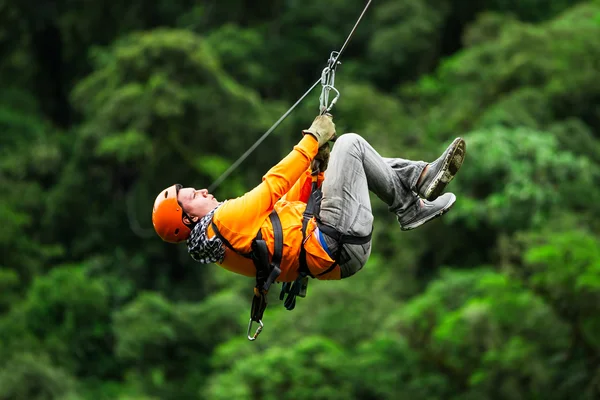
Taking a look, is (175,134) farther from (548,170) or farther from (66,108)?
(66,108)

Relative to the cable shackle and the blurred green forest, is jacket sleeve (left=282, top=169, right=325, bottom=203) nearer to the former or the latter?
the cable shackle

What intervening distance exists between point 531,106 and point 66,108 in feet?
39.6

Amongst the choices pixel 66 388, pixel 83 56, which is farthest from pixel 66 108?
pixel 66 388

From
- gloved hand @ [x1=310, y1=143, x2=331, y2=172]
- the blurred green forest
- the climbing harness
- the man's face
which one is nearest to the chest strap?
the climbing harness

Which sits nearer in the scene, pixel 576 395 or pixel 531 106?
pixel 576 395

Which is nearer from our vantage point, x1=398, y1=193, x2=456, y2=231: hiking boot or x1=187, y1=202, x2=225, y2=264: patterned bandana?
x1=187, y1=202, x2=225, y2=264: patterned bandana

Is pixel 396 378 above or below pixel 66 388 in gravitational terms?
below

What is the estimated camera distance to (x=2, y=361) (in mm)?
19312

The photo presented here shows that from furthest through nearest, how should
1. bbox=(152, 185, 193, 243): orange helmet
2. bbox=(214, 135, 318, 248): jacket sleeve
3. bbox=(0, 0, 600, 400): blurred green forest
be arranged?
bbox=(0, 0, 600, 400): blurred green forest
bbox=(152, 185, 193, 243): orange helmet
bbox=(214, 135, 318, 248): jacket sleeve

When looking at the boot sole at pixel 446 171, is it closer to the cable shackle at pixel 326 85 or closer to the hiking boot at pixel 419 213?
the hiking boot at pixel 419 213

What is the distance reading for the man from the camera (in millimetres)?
5887

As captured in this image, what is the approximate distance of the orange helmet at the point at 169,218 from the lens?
19.8 ft

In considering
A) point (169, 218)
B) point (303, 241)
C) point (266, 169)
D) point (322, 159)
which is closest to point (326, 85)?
point (322, 159)

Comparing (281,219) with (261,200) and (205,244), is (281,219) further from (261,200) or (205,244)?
(205,244)
